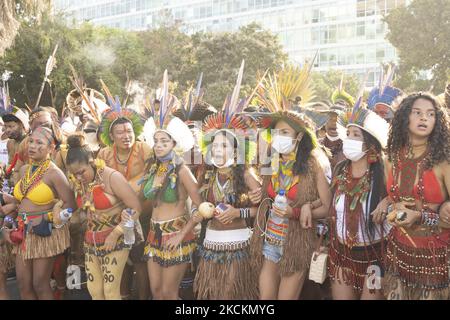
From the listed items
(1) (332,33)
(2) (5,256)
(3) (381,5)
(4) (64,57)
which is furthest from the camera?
(1) (332,33)

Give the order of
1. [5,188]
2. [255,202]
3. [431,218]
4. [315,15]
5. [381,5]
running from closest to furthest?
[431,218] → [255,202] → [5,188] → [381,5] → [315,15]

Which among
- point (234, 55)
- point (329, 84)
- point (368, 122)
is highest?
point (234, 55)

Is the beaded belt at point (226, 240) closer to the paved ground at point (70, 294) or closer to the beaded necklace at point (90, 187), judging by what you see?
the beaded necklace at point (90, 187)

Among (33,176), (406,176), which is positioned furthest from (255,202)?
(33,176)

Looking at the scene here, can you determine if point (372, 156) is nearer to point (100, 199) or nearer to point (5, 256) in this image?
point (100, 199)

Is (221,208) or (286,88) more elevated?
(286,88)

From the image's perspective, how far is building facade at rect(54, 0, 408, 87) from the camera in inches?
2427

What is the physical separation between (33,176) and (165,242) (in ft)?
5.23

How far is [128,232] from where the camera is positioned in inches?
205

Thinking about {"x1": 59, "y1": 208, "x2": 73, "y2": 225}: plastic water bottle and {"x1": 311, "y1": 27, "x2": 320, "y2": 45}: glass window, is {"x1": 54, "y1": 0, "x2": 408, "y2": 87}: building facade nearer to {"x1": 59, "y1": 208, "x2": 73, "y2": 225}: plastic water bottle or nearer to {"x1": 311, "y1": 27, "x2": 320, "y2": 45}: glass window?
{"x1": 311, "y1": 27, "x2": 320, "y2": 45}: glass window

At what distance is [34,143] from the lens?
18.5ft

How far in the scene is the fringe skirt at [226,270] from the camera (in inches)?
195
